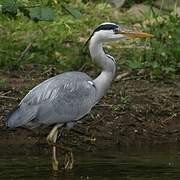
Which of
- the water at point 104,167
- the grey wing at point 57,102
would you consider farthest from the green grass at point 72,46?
the water at point 104,167

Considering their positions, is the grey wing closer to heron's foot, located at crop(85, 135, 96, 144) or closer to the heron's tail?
the heron's tail

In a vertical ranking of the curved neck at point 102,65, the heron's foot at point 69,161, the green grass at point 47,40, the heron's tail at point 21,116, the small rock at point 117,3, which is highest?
the curved neck at point 102,65

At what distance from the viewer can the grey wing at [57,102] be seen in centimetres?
882

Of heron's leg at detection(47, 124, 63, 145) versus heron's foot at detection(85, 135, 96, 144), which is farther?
heron's foot at detection(85, 135, 96, 144)

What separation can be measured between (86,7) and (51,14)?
633 centimetres

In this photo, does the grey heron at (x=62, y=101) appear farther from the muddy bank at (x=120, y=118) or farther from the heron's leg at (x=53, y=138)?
the muddy bank at (x=120, y=118)

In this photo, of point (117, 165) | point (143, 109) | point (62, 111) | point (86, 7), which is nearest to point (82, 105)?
point (62, 111)

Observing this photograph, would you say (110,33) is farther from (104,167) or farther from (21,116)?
(104,167)

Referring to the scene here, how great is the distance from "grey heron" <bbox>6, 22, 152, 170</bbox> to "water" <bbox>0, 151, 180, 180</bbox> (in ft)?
0.67

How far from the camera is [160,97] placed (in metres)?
11.0

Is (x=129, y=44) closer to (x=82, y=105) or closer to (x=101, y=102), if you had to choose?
(x=101, y=102)

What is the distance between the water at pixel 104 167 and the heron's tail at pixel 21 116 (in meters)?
0.38

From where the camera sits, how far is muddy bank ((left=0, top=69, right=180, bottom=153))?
9.77 meters

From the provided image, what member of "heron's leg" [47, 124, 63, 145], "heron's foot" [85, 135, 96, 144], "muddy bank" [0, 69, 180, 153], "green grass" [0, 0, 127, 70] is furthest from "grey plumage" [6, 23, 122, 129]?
"green grass" [0, 0, 127, 70]
